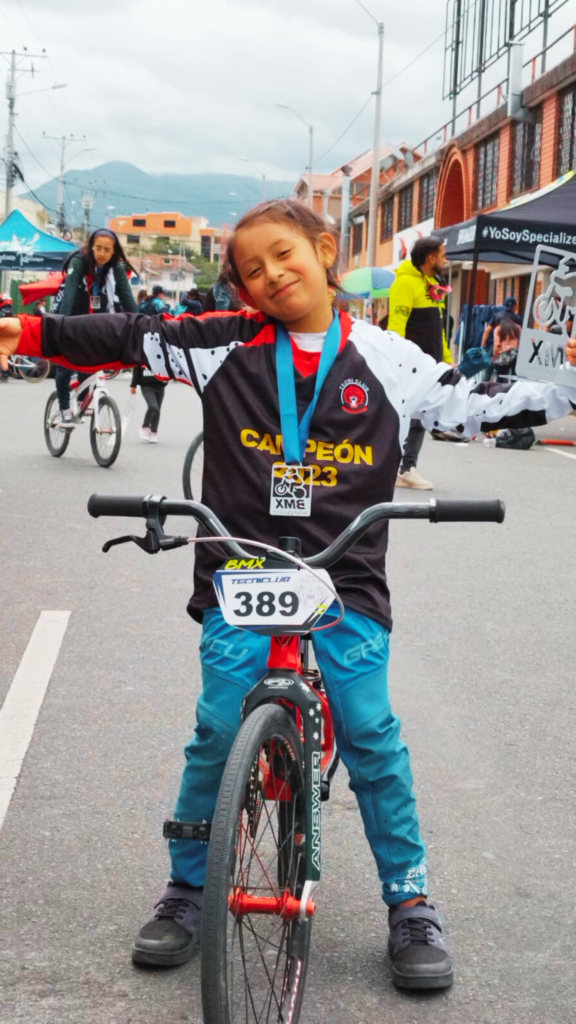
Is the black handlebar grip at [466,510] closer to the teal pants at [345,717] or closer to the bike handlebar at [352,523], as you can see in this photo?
the bike handlebar at [352,523]

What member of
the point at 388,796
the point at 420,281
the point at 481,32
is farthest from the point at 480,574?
the point at 481,32

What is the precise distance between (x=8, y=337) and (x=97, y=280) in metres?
8.01

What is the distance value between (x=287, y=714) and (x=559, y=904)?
3.98 feet

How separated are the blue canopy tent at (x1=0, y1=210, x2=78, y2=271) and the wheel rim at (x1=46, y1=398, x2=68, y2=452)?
65.1 ft

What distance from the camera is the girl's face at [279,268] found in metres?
2.93

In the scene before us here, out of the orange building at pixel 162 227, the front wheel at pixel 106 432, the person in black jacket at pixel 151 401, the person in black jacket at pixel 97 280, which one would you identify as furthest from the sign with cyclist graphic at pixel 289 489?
the orange building at pixel 162 227

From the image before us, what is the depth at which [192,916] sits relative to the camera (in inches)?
121

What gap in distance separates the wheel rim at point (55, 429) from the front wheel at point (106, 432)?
690mm

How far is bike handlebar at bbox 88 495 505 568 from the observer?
8.45ft

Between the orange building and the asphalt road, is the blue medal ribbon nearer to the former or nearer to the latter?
the asphalt road

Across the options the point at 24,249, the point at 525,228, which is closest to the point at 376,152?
the point at 24,249

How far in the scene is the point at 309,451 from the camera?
2963 millimetres

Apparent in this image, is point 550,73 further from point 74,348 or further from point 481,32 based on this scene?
point 74,348

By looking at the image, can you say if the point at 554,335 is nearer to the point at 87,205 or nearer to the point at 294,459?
the point at 294,459
